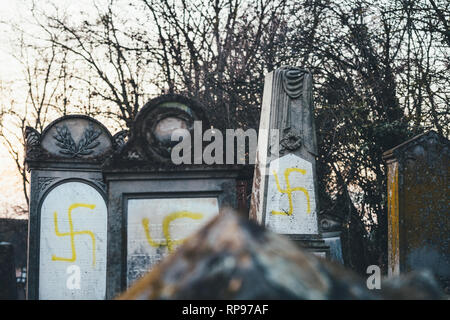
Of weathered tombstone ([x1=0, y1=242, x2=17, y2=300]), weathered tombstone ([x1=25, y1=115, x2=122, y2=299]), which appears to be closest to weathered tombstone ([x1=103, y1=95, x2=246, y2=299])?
weathered tombstone ([x1=0, y1=242, x2=17, y2=300])

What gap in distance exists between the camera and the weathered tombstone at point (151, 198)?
648 cm

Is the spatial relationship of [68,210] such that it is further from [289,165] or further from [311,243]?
[311,243]

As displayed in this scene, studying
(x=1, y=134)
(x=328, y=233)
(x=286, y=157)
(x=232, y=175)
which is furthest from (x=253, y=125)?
(x=1, y=134)

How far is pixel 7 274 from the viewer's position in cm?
781

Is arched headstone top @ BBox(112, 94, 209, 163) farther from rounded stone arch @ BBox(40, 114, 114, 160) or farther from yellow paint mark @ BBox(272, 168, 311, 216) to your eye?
rounded stone arch @ BBox(40, 114, 114, 160)

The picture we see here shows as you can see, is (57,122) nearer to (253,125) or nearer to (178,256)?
(253,125)

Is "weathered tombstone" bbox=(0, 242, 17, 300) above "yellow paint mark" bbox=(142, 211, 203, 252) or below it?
below

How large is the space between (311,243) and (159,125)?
249cm

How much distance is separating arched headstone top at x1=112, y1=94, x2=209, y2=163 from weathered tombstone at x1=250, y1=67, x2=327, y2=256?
5.15 feet

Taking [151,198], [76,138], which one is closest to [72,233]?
[76,138]

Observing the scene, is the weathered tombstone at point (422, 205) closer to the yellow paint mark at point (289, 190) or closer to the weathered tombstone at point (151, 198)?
the yellow paint mark at point (289, 190)

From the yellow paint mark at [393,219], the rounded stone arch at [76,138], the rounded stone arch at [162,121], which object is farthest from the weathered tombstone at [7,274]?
the yellow paint mark at [393,219]

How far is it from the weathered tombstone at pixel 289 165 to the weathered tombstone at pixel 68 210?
2433 millimetres

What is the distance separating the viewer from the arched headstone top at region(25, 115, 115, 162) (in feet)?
31.4
